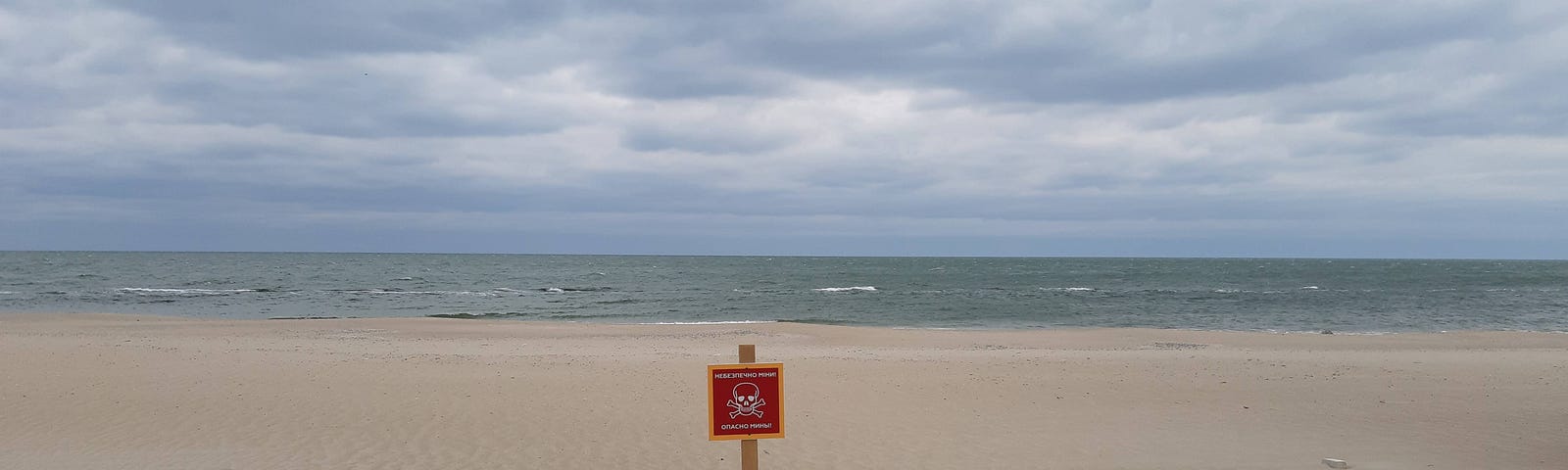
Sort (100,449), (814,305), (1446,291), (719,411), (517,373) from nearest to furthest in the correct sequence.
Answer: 1. (719,411)
2. (100,449)
3. (517,373)
4. (814,305)
5. (1446,291)

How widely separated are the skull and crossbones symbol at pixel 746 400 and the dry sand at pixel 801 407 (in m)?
2.87

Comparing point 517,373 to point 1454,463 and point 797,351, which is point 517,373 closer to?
point 797,351

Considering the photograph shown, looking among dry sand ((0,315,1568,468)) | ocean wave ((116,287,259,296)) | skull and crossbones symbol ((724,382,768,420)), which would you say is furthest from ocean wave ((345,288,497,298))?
skull and crossbones symbol ((724,382,768,420))

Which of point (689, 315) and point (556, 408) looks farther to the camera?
point (689, 315)

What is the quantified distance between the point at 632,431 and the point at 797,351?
8.79 meters

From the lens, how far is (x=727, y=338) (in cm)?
2236

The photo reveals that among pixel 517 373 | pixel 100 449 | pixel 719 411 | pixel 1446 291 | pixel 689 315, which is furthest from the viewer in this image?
pixel 1446 291

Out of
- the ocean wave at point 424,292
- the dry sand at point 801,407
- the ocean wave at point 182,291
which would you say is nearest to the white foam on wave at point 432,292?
the ocean wave at point 424,292

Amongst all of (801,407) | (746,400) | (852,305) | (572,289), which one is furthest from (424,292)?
(746,400)

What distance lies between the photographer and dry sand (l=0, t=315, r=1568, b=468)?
28.4 feet

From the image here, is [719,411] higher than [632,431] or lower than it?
higher

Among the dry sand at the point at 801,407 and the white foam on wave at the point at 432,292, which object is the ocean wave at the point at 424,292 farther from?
the dry sand at the point at 801,407

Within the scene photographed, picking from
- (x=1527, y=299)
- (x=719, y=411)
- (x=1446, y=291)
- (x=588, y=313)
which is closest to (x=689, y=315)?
(x=588, y=313)

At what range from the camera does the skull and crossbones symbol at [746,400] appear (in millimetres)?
5543
